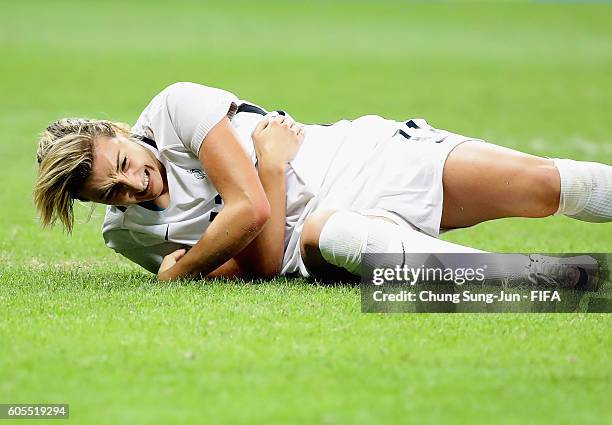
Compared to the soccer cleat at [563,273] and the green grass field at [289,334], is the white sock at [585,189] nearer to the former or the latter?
the soccer cleat at [563,273]

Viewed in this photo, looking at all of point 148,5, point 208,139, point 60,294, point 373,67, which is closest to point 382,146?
point 208,139

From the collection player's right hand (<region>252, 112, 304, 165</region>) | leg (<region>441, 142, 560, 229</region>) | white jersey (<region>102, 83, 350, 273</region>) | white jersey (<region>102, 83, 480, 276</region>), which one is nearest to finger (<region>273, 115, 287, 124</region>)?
player's right hand (<region>252, 112, 304, 165</region>)

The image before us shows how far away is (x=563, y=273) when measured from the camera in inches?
203

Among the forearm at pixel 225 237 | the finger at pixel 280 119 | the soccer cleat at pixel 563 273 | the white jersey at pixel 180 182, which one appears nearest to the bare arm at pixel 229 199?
the forearm at pixel 225 237

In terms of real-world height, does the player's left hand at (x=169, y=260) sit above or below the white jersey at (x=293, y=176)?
below

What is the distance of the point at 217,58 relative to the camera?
79.7 feet

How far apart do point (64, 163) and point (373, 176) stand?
150cm

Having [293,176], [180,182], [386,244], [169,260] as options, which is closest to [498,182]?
[386,244]

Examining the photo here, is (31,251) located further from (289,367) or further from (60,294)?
(289,367)

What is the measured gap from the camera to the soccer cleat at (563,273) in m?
5.16

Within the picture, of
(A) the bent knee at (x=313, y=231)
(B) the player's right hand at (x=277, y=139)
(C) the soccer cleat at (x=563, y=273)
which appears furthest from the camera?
(B) the player's right hand at (x=277, y=139)

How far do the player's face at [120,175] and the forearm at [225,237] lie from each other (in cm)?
37

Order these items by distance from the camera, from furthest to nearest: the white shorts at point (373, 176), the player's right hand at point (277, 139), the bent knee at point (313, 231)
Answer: the player's right hand at point (277, 139) → the white shorts at point (373, 176) → the bent knee at point (313, 231)

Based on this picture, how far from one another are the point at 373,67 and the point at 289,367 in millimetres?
19471
